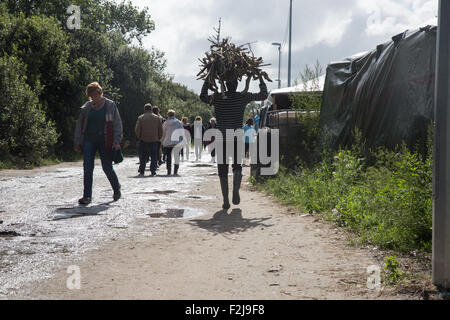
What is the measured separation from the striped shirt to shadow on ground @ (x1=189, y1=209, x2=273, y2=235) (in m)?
1.27

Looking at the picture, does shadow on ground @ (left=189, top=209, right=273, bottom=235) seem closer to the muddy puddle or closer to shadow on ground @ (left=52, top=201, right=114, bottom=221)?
the muddy puddle

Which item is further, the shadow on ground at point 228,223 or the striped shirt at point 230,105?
the striped shirt at point 230,105

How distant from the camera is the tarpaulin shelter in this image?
6977mm

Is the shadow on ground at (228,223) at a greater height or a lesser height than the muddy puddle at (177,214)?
lesser

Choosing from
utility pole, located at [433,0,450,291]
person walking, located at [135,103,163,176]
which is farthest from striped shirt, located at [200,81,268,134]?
person walking, located at [135,103,163,176]

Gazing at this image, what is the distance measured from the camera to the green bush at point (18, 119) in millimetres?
14609

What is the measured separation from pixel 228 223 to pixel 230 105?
184 cm

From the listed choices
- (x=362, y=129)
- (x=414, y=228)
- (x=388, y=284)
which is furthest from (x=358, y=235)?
(x=362, y=129)

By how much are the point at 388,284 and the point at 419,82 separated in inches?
171

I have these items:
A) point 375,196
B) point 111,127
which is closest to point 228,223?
point 375,196

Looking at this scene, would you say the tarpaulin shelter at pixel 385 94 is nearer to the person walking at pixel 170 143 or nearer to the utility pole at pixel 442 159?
the utility pole at pixel 442 159

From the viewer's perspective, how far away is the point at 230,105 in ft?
23.5

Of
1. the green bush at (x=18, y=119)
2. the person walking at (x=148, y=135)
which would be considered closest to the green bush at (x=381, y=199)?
the person walking at (x=148, y=135)

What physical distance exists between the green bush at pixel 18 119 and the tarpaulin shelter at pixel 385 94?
9651mm
